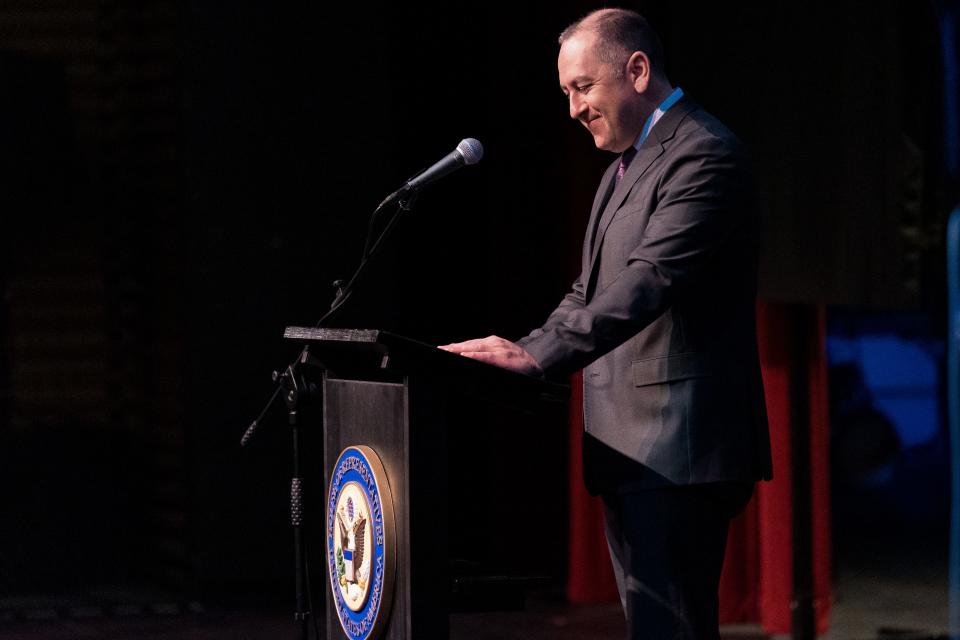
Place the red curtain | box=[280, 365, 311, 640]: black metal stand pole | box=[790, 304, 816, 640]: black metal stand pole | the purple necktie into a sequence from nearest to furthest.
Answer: the purple necktie < box=[280, 365, 311, 640]: black metal stand pole < box=[790, 304, 816, 640]: black metal stand pole < the red curtain

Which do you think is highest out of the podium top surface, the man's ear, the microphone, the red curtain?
the man's ear

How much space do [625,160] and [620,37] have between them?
26 cm

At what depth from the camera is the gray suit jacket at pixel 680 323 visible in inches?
90.8

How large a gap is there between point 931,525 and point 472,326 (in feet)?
12.1

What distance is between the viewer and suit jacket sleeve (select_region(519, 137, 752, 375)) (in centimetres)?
226

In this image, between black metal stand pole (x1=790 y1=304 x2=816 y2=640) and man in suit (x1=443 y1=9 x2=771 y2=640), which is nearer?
man in suit (x1=443 y1=9 x2=771 y2=640)

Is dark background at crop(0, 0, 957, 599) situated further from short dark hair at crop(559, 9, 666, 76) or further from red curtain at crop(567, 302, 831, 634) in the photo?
short dark hair at crop(559, 9, 666, 76)

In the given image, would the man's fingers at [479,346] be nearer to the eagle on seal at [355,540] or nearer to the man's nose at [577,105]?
the eagle on seal at [355,540]

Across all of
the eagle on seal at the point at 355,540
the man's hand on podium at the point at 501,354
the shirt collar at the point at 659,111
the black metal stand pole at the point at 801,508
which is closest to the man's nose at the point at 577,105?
the shirt collar at the point at 659,111

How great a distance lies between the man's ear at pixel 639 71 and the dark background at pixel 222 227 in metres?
2.23

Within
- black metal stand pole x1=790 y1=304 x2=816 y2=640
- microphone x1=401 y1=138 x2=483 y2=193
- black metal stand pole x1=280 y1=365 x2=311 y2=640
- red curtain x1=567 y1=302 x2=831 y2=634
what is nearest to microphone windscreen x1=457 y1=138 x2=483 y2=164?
microphone x1=401 y1=138 x2=483 y2=193

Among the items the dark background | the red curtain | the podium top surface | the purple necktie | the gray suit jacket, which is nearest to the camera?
the podium top surface

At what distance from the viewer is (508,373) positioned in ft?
6.88

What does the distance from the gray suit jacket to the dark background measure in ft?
7.70
